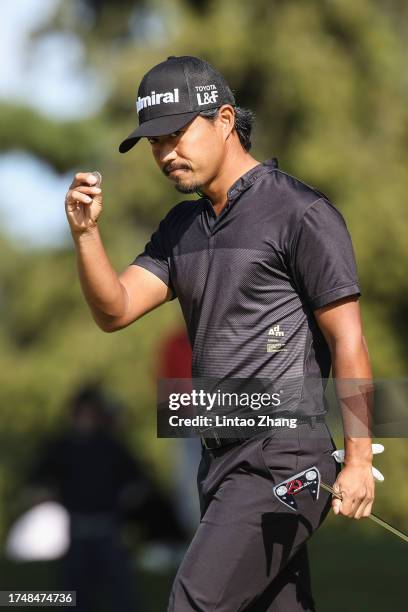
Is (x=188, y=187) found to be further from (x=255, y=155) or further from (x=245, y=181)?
(x=255, y=155)

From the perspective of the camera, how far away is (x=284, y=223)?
3756mm

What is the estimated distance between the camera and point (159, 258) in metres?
4.23

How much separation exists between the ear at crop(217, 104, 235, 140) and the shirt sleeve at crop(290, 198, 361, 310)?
1.57ft

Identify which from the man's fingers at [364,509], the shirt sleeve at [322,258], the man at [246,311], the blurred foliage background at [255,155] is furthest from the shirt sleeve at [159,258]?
the blurred foliage background at [255,155]

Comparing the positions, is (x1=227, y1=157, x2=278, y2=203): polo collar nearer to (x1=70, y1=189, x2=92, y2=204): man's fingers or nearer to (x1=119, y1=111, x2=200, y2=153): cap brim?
(x1=119, y1=111, x2=200, y2=153): cap brim

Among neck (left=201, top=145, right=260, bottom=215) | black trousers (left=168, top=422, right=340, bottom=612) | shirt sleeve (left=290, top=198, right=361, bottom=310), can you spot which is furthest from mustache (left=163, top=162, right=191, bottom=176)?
black trousers (left=168, top=422, right=340, bottom=612)

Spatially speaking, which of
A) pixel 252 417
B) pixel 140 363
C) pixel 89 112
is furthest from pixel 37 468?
pixel 89 112

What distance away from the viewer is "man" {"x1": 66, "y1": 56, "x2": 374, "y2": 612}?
3609mm

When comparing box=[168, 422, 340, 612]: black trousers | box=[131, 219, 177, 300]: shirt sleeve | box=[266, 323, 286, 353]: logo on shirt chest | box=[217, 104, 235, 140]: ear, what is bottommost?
box=[168, 422, 340, 612]: black trousers

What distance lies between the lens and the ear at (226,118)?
402 centimetres

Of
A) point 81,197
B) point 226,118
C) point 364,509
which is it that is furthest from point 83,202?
point 364,509

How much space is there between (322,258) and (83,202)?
761mm

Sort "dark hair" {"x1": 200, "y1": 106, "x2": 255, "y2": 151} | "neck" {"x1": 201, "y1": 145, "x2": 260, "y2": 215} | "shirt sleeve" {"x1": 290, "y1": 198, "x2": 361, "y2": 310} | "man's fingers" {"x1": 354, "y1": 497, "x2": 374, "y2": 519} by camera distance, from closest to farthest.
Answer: "man's fingers" {"x1": 354, "y1": 497, "x2": 374, "y2": 519}, "shirt sleeve" {"x1": 290, "y1": 198, "x2": 361, "y2": 310}, "neck" {"x1": 201, "y1": 145, "x2": 260, "y2": 215}, "dark hair" {"x1": 200, "y1": 106, "x2": 255, "y2": 151}

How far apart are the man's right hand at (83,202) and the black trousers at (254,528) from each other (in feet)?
2.74
